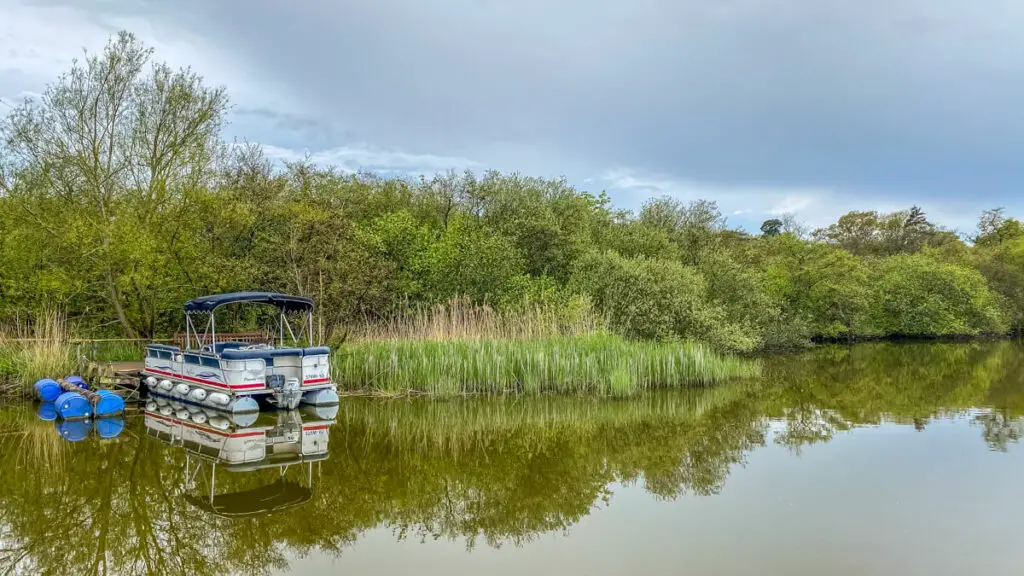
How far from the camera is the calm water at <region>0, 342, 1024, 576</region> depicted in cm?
588

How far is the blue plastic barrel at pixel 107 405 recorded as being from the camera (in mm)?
12288

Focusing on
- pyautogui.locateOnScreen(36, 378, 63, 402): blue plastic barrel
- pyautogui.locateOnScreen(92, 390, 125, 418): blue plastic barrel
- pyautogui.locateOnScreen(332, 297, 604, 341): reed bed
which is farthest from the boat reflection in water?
pyautogui.locateOnScreen(332, 297, 604, 341): reed bed

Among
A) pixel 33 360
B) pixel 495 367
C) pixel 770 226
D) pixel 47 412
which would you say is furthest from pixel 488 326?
pixel 770 226

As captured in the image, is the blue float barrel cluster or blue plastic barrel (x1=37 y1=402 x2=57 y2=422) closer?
the blue float barrel cluster

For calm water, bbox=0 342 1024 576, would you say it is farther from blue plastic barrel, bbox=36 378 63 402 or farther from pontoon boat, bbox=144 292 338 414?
pontoon boat, bbox=144 292 338 414

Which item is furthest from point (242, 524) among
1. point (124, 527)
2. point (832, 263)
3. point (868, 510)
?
point (832, 263)

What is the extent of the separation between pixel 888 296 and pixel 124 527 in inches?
1542

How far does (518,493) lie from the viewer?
7723 mm

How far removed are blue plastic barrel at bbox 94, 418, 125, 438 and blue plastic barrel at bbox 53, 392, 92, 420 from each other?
308 millimetres

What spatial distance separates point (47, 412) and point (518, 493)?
1055 cm

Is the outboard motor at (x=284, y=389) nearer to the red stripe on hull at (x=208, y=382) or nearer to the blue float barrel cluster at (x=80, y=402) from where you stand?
the red stripe on hull at (x=208, y=382)

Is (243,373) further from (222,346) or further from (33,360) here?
(33,360)

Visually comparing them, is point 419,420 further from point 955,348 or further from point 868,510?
point 955,348

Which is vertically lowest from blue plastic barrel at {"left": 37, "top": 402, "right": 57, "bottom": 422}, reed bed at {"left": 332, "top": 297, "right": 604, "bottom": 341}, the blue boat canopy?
blue plastic barrel at {"left": 37, "top": 402, "right": 57, "bottom": 422}
